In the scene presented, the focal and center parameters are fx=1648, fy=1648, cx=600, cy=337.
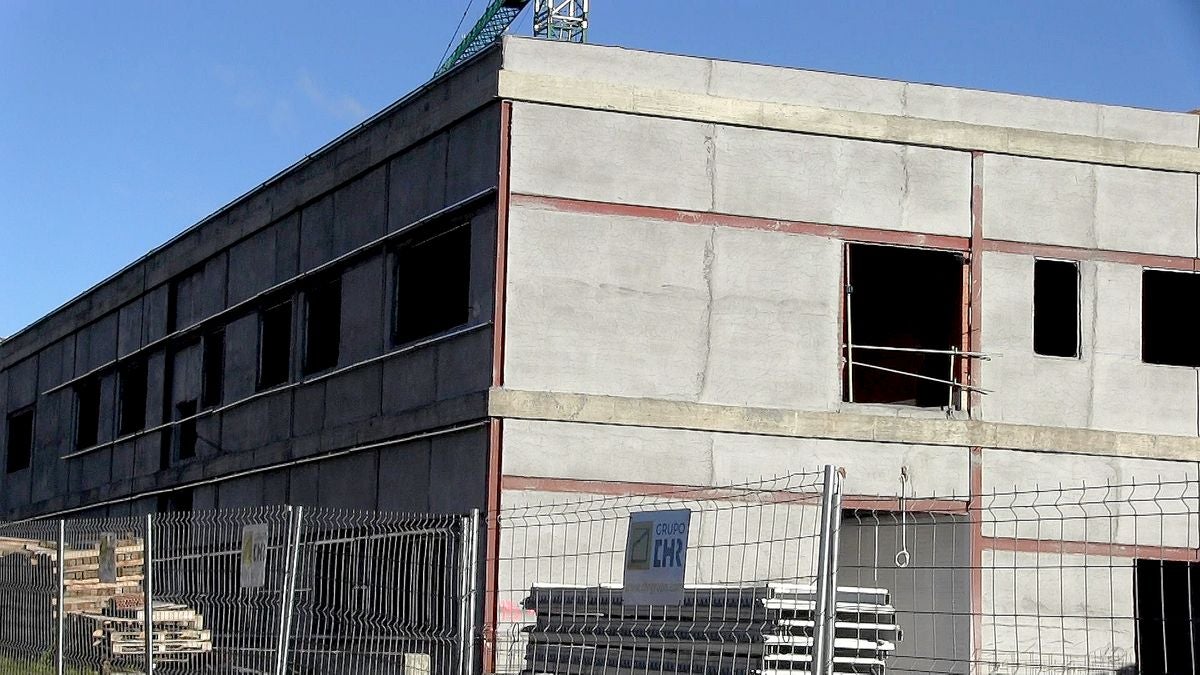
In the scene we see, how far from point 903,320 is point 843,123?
5.87m

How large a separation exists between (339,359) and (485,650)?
21.2 ft

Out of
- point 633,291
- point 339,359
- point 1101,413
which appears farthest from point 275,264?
point 1101,413

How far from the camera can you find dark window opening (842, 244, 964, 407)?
21078 mm

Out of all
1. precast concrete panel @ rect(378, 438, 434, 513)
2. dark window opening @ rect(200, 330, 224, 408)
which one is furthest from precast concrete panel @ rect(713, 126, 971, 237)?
dark window opening @ rect(200, 330, 224, 408)

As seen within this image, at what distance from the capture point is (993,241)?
20875mm

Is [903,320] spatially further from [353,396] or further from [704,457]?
[353,396]

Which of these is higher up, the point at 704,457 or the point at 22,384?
the point at 22,384

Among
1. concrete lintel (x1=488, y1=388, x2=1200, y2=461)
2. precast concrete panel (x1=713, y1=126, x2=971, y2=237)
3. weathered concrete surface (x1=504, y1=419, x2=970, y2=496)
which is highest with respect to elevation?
precast concrete panel (x1=713, y1=126, x2=971, y2=237)

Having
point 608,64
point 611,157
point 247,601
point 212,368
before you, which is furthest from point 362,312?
point 247,601

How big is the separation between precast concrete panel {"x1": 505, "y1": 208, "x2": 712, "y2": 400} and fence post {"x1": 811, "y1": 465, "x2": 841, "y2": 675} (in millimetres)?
11253

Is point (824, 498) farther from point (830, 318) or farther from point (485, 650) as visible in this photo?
point (830, 318)

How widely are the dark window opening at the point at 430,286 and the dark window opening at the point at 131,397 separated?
11730mm

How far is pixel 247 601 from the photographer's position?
1328 centimetres

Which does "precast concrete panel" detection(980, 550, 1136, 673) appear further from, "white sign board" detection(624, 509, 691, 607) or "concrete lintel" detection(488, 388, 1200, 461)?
"white sign board" detection(624, 509, 691, 607)
